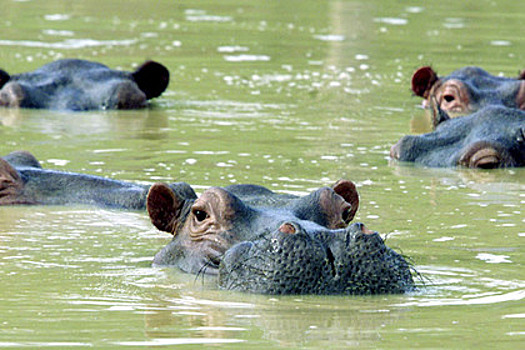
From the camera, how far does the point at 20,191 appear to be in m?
9.24

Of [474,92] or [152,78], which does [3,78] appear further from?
[474,92]

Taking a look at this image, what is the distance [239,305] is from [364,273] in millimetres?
567

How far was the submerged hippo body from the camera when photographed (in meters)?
5.91

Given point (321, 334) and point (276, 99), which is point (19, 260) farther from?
point (276, 99)

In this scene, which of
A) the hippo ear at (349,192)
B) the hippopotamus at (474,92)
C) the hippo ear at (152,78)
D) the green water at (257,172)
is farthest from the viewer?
the hippo ear at (152,78)

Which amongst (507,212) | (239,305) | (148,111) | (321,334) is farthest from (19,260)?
(148,111)

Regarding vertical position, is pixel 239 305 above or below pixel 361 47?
above

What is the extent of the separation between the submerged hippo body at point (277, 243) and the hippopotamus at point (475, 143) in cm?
419

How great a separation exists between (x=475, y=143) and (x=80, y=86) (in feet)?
17.7

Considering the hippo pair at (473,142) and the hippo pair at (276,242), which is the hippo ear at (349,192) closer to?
the hippo pair at (276,242)

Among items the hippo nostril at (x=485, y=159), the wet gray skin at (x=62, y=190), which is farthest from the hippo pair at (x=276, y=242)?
the hippo nostril at (x=485, y=159)

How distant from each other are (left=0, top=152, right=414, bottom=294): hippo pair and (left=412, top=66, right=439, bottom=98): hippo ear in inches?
305

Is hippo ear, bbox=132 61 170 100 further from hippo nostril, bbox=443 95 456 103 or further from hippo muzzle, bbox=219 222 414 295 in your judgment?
hippo muzzle, bbox=219 222 414 295

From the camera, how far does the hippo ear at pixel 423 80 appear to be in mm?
14834
